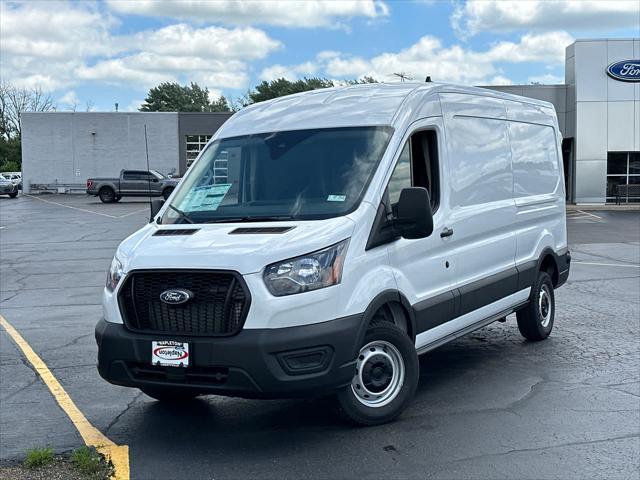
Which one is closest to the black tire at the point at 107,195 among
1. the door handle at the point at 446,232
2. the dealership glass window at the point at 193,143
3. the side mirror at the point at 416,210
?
the dealership glass window at the point at 193,143

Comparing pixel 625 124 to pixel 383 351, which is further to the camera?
pixel 625 124

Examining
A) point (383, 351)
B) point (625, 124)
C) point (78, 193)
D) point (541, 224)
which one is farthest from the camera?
point (78, 193)

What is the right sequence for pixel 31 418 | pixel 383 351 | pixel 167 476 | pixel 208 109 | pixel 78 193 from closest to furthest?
pixel 167 476, pixel 383 351, pixel 31 418, pixel 78 193, pixel 208 109

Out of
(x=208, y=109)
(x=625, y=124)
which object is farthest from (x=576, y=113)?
(x=208, y=109)

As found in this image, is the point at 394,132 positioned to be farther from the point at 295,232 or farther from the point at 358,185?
the point at 295,232

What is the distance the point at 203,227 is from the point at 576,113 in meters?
35.2

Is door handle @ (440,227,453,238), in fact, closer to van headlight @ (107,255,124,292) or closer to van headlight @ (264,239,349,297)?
van headlight @ (264,239,349,297)

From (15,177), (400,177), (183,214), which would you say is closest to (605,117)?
(400,177)

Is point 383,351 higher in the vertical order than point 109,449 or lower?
higher

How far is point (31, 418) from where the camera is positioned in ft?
19.6

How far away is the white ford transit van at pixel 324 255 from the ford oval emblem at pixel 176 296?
0.04ft

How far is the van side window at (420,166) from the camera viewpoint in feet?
19.4

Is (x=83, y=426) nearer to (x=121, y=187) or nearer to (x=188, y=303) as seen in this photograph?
(x=188, y=303)

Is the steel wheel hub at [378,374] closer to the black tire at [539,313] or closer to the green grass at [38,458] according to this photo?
the green grass at [38,458]
